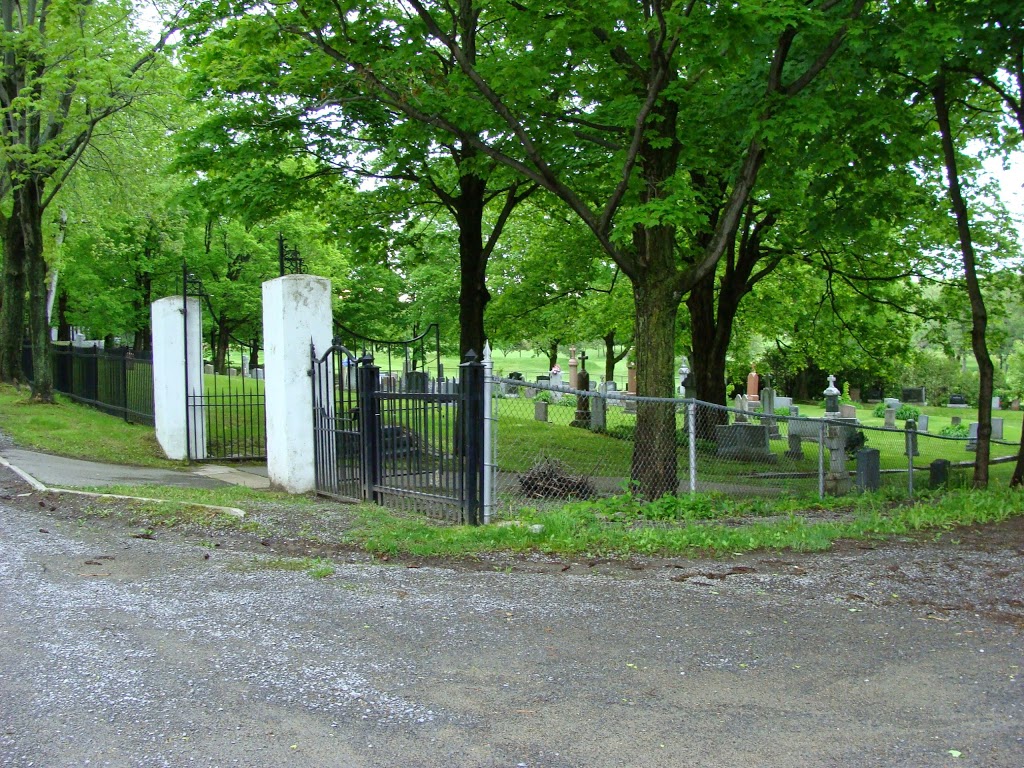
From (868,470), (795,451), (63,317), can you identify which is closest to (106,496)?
(868,470)

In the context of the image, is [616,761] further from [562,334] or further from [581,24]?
[562,334]

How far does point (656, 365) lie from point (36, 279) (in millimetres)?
15443

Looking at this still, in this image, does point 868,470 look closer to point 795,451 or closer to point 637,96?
point 795,451

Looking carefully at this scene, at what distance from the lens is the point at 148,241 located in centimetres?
3303

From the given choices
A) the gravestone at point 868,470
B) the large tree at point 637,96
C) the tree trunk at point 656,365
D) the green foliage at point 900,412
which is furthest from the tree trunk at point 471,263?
the green foliage at point 900,412

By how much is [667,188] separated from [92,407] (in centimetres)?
1597

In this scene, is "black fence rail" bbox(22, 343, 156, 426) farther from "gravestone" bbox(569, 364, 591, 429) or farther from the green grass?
"gravestone" bbox(569, 364, 591, 429)

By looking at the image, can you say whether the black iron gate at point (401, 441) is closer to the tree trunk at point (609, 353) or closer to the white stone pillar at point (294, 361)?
the white stone pillar at point (294, 361)

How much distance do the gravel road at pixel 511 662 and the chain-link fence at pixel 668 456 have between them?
8.65 ft

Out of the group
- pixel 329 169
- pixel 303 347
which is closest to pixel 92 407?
pixel 329 169

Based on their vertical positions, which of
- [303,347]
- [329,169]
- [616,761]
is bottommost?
[616,761]

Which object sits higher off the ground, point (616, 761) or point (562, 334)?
point (562, 334)

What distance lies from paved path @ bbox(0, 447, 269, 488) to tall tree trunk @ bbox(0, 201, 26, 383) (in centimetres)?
980

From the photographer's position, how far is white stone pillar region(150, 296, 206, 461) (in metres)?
14.9
